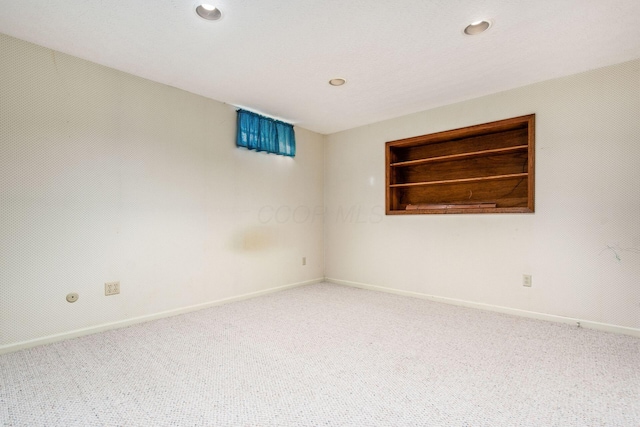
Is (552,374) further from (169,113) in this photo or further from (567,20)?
(169,113)

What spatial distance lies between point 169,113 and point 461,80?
2.91m

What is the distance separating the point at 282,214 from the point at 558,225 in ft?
10.2

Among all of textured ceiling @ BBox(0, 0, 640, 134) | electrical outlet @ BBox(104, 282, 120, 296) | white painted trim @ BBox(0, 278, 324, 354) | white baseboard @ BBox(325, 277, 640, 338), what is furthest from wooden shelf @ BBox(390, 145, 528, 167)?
electrical outlet @ BBox(104, 282, 120, 296)

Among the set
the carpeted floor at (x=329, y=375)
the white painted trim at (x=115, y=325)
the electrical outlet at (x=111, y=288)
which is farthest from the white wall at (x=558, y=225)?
the electrical outlet at (x=111, y=288)

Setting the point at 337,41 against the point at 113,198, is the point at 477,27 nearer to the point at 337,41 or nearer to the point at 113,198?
the point at 337,41

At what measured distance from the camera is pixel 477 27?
2.22m

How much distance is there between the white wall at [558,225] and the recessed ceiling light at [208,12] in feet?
8.83

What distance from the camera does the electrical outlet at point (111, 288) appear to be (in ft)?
9.21

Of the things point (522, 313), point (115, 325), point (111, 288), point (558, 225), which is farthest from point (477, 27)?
point (115, 325)

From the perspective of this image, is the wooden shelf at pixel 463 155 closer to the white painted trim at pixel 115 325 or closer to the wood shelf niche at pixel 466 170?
the wood shelf niche at pixel 466 170

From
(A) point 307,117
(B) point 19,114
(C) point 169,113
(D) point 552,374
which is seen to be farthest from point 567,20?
(B) point 19,114

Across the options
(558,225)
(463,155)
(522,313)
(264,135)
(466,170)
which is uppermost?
(264,135)

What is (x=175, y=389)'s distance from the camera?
5.91 feet

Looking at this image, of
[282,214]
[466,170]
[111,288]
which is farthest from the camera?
[282,214]
